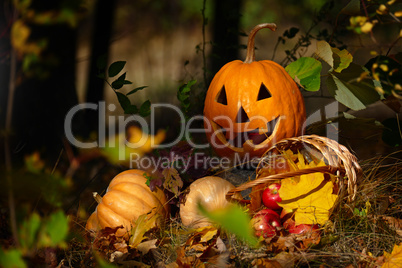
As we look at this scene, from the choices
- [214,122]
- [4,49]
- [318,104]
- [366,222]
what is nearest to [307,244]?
[366,222]

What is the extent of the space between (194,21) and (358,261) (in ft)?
8.22

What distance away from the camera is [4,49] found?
5.98ft

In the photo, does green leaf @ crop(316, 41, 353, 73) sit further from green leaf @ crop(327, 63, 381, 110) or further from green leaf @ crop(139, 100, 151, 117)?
green leaf @ crop(139, 100, 151, 117)

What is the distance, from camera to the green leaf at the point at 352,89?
6.18ft

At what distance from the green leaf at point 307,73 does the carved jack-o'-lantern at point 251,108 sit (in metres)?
0.07

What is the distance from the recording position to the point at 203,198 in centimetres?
169

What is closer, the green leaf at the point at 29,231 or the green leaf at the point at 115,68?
the green leaf at the point at 29,231

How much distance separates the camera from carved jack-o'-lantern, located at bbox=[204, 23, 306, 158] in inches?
74.0

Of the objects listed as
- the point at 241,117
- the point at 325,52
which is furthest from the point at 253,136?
the point at 325,52

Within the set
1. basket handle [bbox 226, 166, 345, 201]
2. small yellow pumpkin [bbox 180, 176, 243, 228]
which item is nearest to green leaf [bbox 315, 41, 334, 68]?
basket handle [bbox 226, 166, 345, 201]

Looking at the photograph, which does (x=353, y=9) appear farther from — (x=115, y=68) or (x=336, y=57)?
(x=115, y=68)

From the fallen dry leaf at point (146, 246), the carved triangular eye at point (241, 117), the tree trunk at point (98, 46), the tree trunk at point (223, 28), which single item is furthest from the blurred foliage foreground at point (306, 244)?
the tree trunk at point (223, 28)

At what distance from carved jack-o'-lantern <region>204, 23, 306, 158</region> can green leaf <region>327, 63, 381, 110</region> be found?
187 mm

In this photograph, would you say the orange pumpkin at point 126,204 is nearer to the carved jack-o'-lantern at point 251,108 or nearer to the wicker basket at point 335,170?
the wicker basket at point 335,170
